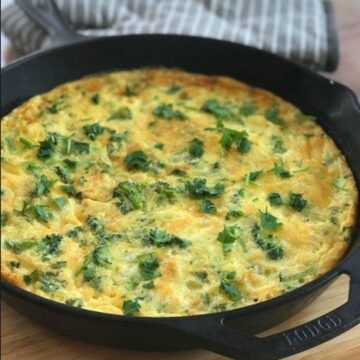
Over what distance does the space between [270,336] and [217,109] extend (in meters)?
1.10

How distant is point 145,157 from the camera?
2.39 metres

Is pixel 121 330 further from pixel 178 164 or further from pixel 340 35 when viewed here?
pixel 340 35

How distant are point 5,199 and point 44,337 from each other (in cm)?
44

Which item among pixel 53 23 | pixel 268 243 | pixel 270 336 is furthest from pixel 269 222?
pixel 53 23

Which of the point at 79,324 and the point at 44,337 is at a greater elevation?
the point at 79,324

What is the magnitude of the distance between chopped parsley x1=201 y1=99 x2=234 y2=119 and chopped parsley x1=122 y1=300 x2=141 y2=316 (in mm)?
887

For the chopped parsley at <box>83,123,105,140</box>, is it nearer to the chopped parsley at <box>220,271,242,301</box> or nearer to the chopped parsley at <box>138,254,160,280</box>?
the chopped parsley at <box>138,254,160,280</box>

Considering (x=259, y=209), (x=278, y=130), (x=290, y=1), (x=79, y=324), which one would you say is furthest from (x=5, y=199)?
(x=290, y=1)

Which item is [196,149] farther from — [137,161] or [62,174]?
[62,174]

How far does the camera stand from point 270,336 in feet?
5.39

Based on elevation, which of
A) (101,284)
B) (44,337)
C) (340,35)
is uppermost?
(340,35)

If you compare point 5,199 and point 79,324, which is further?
point 5,199

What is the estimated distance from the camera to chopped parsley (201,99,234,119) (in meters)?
2.57

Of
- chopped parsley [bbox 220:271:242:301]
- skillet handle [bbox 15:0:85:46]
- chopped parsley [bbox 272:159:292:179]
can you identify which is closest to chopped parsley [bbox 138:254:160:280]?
chopped parsley [bbox 220:271:242:301]
